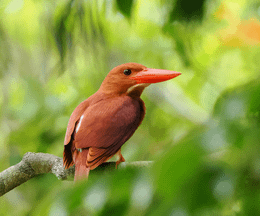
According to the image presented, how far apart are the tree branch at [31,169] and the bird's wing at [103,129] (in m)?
0.17

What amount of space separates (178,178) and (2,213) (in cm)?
318

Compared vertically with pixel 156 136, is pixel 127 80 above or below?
above

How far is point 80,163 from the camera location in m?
1.40

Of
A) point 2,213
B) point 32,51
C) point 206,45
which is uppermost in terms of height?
point 32,51

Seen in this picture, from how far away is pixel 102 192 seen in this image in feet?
1.54

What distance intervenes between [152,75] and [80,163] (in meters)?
0.54

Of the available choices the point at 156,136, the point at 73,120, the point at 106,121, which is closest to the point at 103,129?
the point at 106,121

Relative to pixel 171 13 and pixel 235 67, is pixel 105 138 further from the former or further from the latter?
pixel 235 67

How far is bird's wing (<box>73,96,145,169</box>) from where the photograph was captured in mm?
1417

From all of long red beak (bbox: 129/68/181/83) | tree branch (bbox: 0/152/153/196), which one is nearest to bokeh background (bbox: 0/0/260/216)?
long red beak (bbox: 129/68/181/83)

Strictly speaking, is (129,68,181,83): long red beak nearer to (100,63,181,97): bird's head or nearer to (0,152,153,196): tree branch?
(100,63,181,97): bird's head

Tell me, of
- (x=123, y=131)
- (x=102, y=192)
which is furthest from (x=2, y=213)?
(x=102, y=192)

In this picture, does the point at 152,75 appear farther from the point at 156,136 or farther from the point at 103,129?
the point at 156,136

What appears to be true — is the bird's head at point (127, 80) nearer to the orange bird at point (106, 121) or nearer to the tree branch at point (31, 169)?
the orange bird at point (106, 121)
